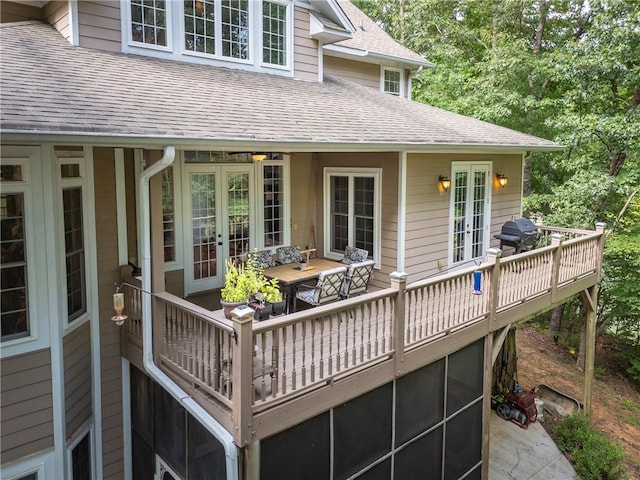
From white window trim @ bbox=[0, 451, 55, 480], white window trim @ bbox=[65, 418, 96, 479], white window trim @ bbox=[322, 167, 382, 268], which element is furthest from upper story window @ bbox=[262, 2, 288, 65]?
white window trim @ bbox=[0, 451, 55, 480]

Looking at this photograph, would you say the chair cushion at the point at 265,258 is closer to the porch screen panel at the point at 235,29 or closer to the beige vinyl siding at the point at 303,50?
the porch screen panel at the point at 235,29

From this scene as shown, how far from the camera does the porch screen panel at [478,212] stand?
9734 mm

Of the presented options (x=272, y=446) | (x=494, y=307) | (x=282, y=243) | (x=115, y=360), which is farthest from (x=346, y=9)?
(x=272, y=446)

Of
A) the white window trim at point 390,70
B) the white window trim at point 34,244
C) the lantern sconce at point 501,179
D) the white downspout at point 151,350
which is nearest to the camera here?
the white downspout at point 151,350

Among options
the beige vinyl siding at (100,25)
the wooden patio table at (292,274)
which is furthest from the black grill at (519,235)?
the beige vinyl siding at (100,25)

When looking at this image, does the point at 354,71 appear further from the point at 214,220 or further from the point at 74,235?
the point at 74,235

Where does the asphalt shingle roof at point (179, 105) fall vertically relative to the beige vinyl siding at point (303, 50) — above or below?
below

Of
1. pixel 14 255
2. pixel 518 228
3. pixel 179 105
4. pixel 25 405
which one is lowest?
pixel 25 405

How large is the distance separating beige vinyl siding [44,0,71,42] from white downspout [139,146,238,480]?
3.44m

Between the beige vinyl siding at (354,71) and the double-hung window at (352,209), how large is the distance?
12.1 ft

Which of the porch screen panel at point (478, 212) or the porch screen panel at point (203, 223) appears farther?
the porch screen panel at point (478, 212)

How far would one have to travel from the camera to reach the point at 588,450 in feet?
28.8

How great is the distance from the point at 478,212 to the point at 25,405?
840cm

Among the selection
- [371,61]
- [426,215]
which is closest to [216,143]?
[426,215]
